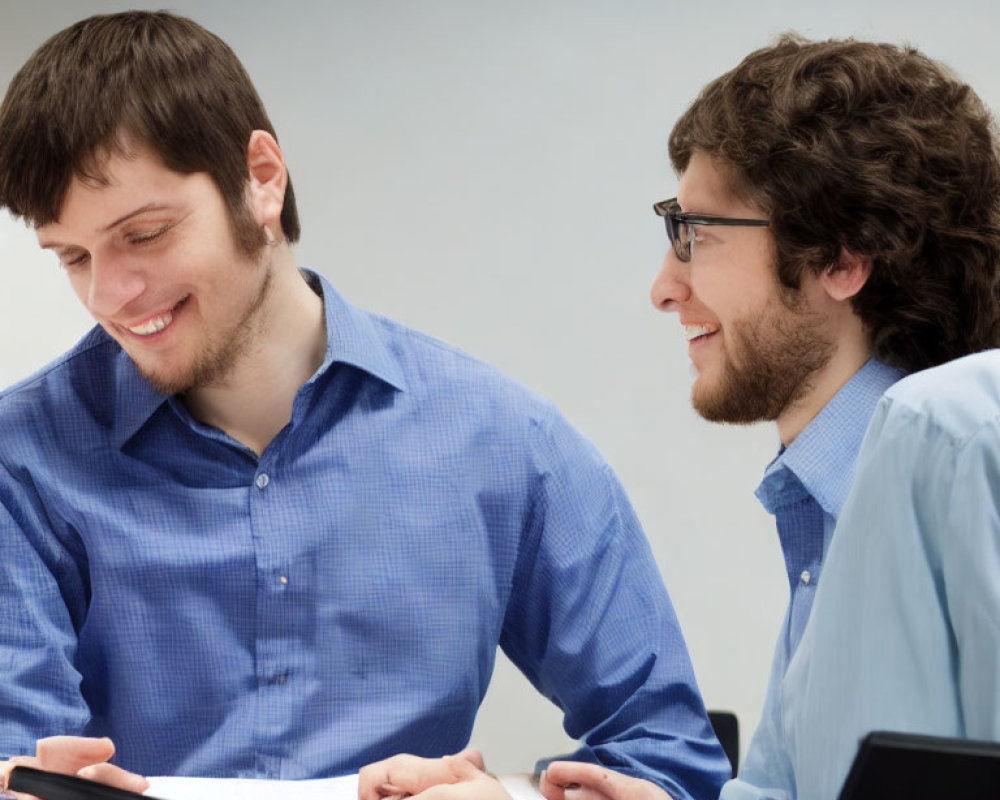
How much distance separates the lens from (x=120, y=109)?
136cm

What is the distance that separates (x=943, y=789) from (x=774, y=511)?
2.40ft

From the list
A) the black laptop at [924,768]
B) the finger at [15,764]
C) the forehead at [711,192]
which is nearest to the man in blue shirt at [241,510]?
the finger at [15,764]

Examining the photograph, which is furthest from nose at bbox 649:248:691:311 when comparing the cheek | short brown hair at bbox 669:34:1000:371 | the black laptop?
the black laptop

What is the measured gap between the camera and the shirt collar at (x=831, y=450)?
125cm

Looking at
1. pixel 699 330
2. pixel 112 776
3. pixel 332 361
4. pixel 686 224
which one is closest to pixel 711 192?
pixel 686 224

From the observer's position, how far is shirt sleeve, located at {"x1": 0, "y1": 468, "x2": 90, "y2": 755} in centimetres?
136

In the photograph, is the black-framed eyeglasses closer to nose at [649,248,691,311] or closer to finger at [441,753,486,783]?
nose at [649,248,691,311]

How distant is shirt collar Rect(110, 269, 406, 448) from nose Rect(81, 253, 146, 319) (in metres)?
0.14

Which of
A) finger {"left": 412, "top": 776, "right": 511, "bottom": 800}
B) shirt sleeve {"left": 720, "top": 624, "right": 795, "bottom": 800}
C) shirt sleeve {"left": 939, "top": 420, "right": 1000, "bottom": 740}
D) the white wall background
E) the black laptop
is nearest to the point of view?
the black laptop

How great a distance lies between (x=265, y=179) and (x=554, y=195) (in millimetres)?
1746

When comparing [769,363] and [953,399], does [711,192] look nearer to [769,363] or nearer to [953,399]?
[769,363]

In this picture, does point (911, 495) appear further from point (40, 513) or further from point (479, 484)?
point (40, 513)

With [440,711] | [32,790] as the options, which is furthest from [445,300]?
[32,790]

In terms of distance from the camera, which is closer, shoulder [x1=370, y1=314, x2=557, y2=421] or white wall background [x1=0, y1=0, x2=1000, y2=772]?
shoulder [x1=370, y1=314, x2=557, y2=421]
